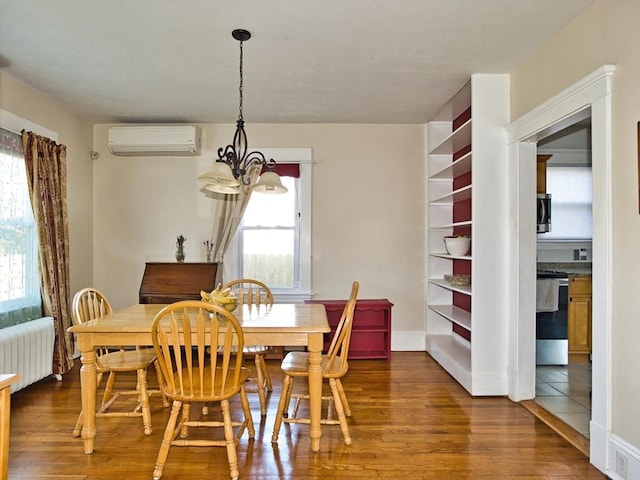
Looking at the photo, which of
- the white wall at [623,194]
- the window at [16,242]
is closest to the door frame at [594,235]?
the white wall at [623,194]

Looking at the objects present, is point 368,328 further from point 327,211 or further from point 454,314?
point 327,211

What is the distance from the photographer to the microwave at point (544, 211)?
4496mm

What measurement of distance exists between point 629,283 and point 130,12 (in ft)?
10.1

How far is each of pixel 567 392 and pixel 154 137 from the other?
460 cm

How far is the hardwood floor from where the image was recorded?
7.58 ft

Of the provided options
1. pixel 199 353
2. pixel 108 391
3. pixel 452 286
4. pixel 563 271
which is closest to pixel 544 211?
pixel 563 271

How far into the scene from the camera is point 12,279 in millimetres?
3520

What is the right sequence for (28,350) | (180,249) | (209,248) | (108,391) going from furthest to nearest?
1. (209,248)
2. (180,249)
3. (28,350)
4. (108,391)

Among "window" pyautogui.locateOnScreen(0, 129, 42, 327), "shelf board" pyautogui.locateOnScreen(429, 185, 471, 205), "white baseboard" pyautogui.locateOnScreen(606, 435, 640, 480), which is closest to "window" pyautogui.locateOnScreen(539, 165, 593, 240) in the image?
"shelf board" pyautogui.locateOnScreen(429, 185, 471, 205)

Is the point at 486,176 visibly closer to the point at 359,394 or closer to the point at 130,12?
the point at 359,394

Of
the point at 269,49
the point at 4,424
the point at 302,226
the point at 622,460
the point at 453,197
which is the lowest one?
the point at 622,460

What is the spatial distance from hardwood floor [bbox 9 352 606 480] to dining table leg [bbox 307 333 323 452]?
116 millimetres

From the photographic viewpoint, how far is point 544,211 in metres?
4.56

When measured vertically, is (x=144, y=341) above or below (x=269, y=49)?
below
